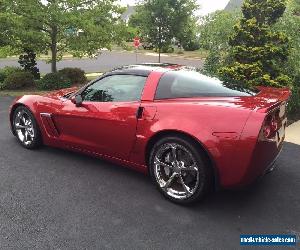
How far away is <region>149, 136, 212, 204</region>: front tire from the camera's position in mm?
3691

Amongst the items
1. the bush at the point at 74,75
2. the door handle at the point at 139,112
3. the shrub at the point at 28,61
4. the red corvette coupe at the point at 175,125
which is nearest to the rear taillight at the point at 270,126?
the red corvette coupe at the point at 175,125

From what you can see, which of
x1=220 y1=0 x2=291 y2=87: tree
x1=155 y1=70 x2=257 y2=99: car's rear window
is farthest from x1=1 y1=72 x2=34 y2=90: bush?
x1=155 y1=70 x2=257 y2=99: car's rear window

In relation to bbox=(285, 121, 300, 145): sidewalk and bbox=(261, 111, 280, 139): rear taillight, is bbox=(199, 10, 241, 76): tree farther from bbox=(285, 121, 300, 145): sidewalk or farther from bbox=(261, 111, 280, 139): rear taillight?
bbox=(261, 111, 280, 139): rear taillight

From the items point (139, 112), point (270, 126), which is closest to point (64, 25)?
point (139, 112)

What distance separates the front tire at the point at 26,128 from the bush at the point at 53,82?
20.7 ft

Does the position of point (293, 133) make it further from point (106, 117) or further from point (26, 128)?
point (26, 128)

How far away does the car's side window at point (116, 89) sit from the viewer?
4.38 meters

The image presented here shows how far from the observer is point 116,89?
4.58m

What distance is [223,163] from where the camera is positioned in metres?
3.54

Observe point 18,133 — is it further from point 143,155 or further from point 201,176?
point 201,176

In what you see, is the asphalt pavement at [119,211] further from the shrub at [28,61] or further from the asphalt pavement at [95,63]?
the asphalt pavement at [95,63]

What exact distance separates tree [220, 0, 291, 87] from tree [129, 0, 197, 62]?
13.2m

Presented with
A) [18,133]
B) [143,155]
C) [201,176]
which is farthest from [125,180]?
[18,133]

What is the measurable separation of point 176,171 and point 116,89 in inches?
53.9
